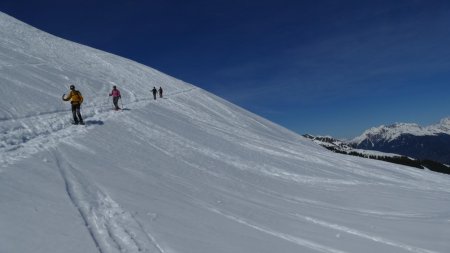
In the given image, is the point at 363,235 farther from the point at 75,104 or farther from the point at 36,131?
the point at 75,104

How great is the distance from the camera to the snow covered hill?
9.59m

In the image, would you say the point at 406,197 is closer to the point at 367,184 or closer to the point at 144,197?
the point at 367,184

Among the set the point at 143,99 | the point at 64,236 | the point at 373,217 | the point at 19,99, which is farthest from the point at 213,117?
the point at 64,236

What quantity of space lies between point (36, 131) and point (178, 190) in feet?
27.5

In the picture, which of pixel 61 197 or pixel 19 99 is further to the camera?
pixel 19 99

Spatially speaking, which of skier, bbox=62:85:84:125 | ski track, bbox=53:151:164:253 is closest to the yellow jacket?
skier, bbox=62:85:84:125

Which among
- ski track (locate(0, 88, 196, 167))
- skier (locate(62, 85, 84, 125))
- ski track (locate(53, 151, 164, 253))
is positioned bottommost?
ski track (locate(53, 151, 164, 253))

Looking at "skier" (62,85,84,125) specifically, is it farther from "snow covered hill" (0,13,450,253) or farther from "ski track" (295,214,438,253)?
"ski track" (295,214,438,253)

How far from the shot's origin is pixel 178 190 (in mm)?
14578

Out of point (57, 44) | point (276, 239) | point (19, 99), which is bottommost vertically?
→ point (276, 239)

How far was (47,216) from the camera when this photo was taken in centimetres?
936

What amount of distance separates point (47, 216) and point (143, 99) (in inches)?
1241

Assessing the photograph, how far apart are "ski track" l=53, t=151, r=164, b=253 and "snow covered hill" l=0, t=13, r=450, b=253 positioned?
1.2 inches

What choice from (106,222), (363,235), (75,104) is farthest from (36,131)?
(363,235)
